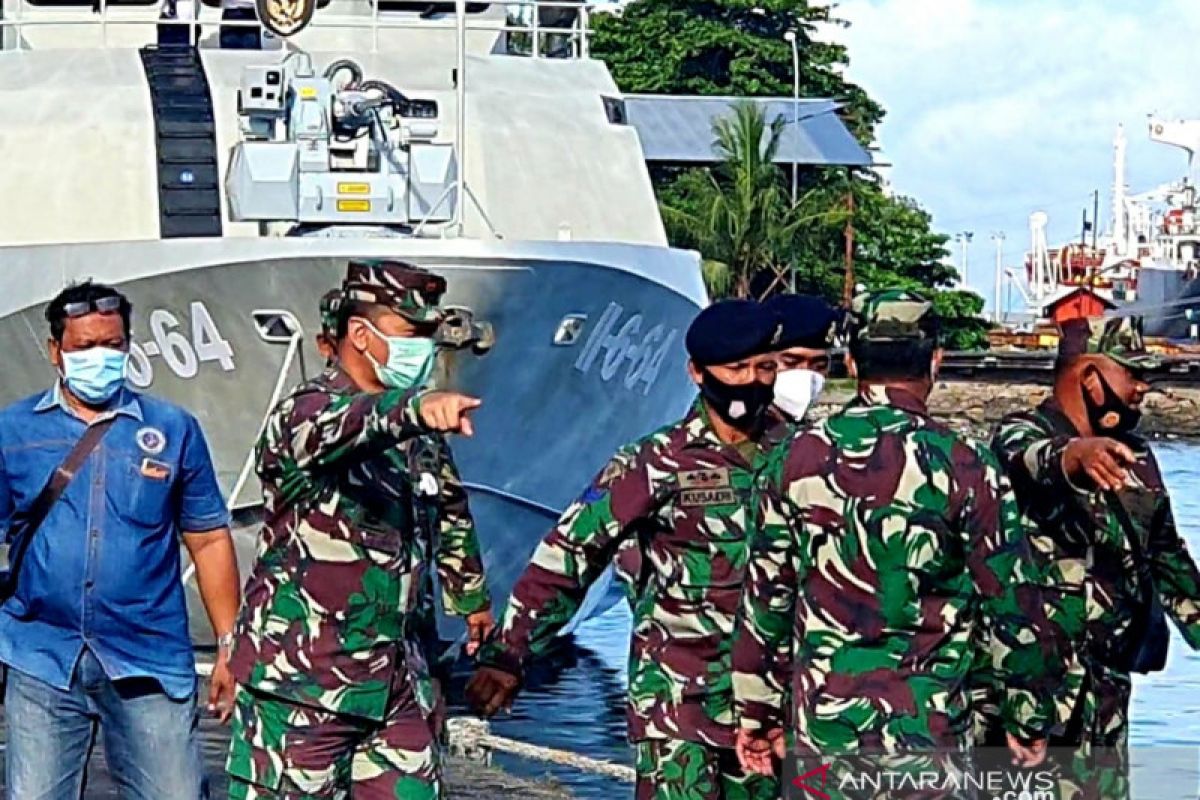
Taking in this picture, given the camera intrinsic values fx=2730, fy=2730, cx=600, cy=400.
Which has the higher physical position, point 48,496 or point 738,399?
point 738,399

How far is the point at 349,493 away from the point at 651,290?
8838 millimetres

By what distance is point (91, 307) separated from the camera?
22.6 ft

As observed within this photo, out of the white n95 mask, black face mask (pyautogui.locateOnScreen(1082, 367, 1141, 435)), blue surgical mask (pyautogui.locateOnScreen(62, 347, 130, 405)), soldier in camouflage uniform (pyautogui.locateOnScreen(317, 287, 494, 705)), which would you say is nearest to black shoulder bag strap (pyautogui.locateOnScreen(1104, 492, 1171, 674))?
black face mask (pyautogui.locateOnScreen(1082, 367, 1141, 435))

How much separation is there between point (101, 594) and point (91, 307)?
732mm

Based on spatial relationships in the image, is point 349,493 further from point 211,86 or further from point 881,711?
point 211,86

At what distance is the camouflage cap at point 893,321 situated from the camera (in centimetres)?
588

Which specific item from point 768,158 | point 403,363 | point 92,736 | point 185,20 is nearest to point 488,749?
point 92,736

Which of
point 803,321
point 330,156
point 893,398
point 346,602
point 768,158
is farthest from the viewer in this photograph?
point 768,158

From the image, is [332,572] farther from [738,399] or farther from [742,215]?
[742,215]

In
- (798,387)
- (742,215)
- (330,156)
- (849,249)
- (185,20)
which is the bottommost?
(849,249)

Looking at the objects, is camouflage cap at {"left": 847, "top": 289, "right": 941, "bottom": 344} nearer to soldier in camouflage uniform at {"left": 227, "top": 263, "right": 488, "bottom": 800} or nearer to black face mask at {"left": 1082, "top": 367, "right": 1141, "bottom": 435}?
black face mask at {"left": 1082, "top": 367, "right": 1141, "bottom": 435}

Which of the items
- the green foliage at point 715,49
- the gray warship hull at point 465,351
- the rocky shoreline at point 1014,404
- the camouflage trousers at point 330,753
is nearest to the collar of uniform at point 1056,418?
the camouflage trousers at point 330,753

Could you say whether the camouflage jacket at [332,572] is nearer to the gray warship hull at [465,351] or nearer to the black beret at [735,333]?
the black beret at [735,333]

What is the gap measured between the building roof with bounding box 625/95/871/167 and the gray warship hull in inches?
1480
